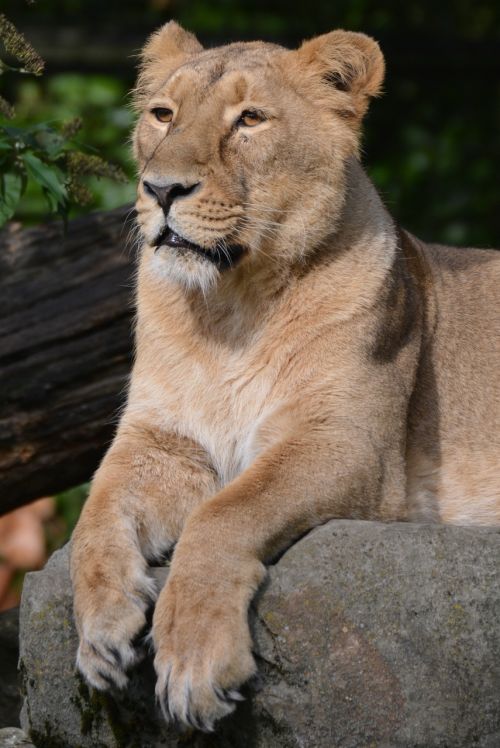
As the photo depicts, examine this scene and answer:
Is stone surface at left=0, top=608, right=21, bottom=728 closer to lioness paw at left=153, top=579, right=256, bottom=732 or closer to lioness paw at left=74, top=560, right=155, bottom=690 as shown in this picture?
lioness paw at left=74, top=560, right=155, bottom=690

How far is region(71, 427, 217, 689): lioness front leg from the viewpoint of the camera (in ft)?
9.68

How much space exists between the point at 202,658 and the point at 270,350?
1.10 meters

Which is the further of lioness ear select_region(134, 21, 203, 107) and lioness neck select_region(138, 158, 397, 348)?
lioness ear select_region(134, 21, 203, 107)

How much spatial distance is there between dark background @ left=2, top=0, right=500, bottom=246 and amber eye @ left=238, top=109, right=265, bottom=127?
4631 millimetres

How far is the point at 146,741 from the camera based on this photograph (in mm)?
2975

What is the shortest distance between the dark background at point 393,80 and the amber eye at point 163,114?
174 inches

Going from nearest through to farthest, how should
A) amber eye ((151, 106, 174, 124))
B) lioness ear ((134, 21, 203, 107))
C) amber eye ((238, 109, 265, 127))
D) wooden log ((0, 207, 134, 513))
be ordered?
amber eye ((238, 109, 265, 127)) < amber eye ((151, 106, 174, 124)) < lioness ear ((134, 21, 203, 107)) < wooden log ((0, 207, 134, 513))

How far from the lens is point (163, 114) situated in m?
3.75

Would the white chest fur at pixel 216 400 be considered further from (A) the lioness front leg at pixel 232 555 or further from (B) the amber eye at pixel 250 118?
(B) the amber eye at pixel 250 118

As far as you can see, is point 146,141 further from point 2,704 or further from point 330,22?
point 330,22

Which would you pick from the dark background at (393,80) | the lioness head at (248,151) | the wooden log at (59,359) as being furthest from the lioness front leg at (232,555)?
the dark background at (393,80)

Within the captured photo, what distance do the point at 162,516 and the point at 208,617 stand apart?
0.68m

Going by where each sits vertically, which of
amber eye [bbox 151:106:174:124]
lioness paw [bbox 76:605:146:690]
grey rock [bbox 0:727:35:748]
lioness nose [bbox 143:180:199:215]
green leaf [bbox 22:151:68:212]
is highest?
amber eye [bbox 151:106:174:124]

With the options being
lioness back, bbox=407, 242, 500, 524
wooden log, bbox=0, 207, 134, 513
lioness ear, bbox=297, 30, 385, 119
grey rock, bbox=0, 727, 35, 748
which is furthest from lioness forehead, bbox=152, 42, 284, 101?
grey rock, bbox=0, 727, 35, 748
